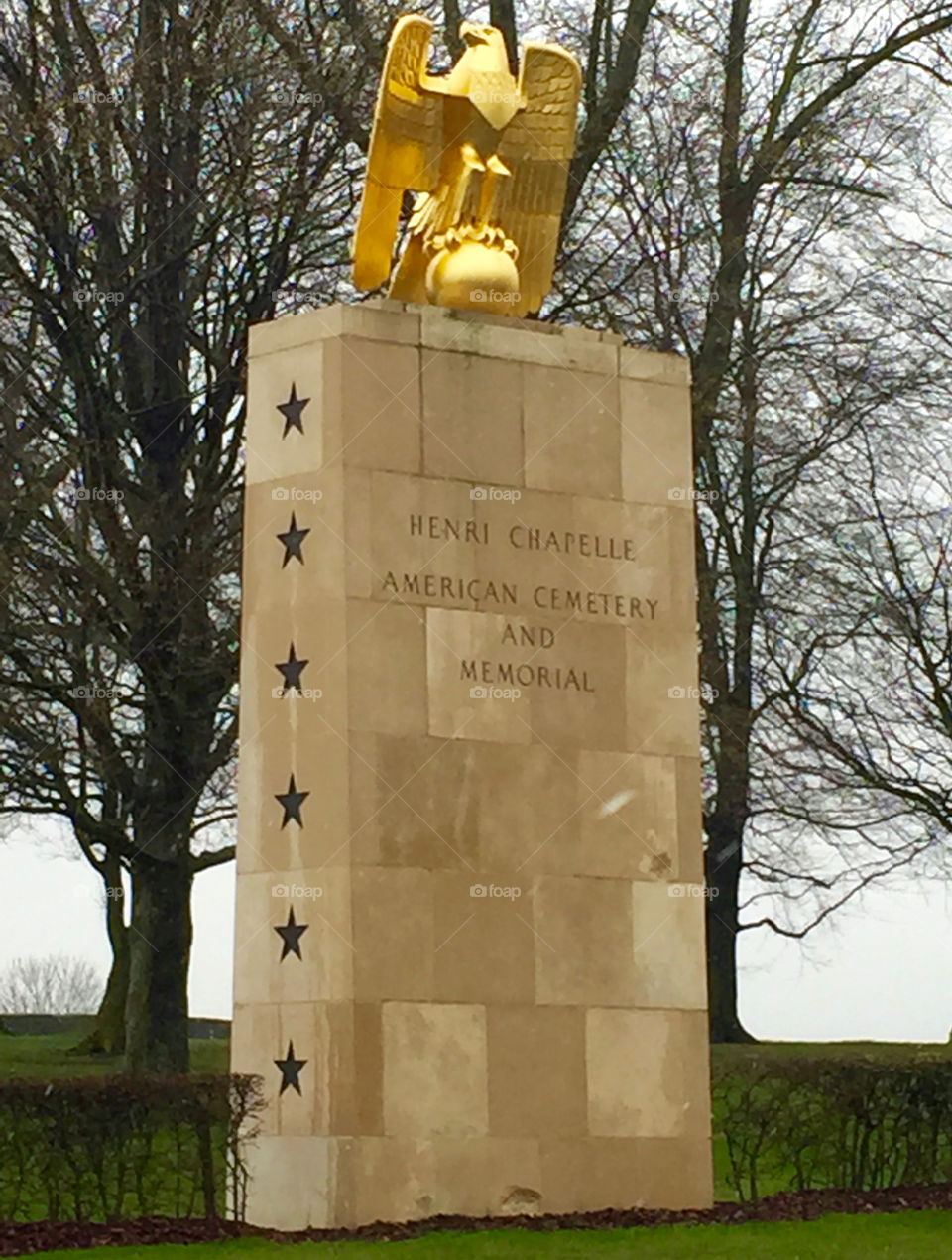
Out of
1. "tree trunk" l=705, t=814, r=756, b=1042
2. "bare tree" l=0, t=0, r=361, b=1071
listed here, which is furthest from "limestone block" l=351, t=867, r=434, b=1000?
"tree trunk" l=705, t=814, r=756, b=1042

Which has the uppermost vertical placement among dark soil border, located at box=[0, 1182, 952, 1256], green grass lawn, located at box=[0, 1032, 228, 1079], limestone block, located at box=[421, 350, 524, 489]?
limestone block, located at box=[421, 350, 524, 489]

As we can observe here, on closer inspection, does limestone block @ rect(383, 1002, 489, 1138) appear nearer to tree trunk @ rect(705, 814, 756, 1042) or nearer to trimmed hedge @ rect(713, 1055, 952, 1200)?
trimmed hedge @ rect(713, 1055, 952, 1200)

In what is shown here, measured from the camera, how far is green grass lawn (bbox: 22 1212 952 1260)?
14.4 m

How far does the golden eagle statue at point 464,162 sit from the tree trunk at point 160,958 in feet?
26.7

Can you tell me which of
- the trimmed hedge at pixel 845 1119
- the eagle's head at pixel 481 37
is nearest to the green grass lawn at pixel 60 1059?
the trimmed hedge at pixel 845 1119

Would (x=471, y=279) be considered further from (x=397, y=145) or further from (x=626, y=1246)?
(x=626, y=1246)

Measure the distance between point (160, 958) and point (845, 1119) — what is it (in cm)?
789

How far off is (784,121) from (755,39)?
3.44 ft

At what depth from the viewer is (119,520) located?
2344 cm

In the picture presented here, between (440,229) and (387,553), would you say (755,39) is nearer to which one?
(440,229)

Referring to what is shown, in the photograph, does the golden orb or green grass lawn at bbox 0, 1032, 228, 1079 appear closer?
the golden orb

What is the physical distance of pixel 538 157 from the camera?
17.9 m

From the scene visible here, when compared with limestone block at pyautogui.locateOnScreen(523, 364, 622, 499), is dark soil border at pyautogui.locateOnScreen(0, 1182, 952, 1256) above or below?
below

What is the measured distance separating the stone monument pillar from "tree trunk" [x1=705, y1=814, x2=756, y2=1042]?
12928 mm
